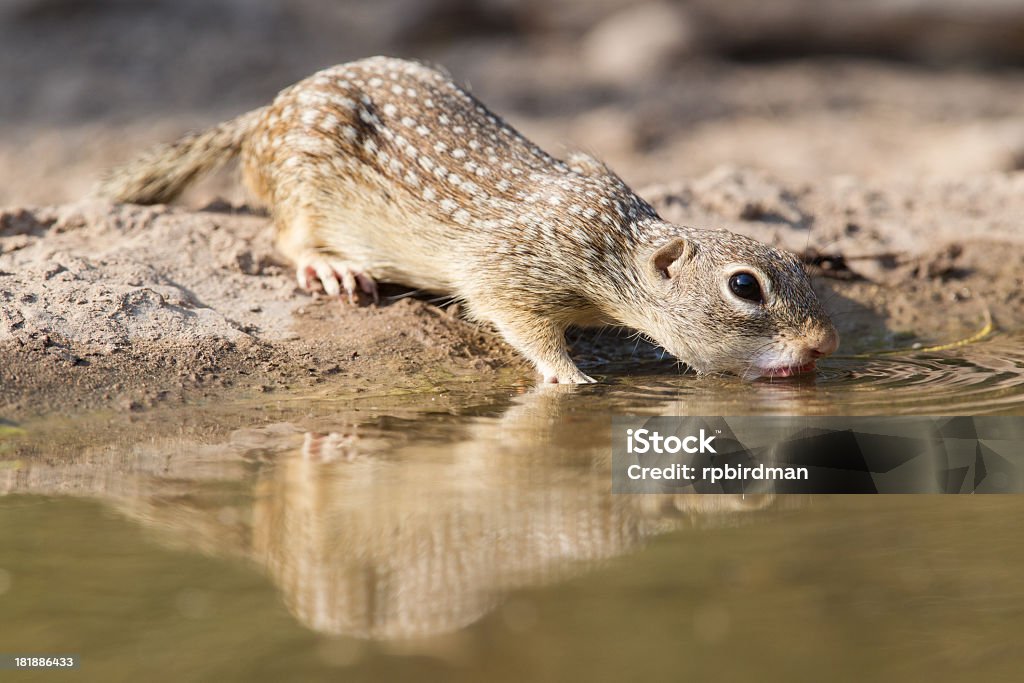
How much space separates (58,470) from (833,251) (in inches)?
228

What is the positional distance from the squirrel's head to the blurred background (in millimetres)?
3795

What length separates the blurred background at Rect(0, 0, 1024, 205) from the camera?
1077 cm

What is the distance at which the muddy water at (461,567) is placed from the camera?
280cm

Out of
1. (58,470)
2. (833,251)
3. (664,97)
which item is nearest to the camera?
(58,470)

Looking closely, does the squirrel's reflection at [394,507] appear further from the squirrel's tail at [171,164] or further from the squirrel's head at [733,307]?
the squirrel's tail at [171,164]

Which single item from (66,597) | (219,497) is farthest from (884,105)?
(66,597)

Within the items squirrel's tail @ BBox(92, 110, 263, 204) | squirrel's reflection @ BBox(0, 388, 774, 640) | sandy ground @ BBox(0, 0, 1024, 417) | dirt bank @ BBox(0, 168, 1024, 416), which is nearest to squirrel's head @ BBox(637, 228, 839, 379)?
dirt bank @ BBox(0, 168, 1024, 416)

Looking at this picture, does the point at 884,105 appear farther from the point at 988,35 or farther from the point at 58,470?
the point at 58,470

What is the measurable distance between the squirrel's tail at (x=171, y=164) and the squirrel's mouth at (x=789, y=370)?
13.9ft

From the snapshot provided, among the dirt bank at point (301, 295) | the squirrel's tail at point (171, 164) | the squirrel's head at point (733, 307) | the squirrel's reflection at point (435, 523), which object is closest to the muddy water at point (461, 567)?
the squirrel's reflection at point (435, 523)

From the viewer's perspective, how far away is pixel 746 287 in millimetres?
6066

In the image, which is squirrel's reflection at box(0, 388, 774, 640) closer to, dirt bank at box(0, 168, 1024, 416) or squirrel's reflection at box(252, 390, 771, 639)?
squirrel's reflection at box(252, 390, 771, 639)

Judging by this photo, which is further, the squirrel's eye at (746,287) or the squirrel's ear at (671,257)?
the squirrel's ear at (671,257)

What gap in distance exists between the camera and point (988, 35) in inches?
526
